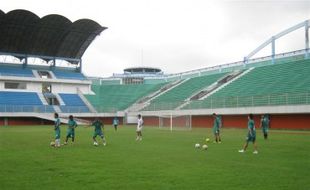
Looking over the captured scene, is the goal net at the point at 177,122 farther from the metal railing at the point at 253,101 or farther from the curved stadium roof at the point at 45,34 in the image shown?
the curved stadium roof at the point at 45,34

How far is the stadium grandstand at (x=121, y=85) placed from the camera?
5500cm

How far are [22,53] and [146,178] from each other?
80463 millimetres

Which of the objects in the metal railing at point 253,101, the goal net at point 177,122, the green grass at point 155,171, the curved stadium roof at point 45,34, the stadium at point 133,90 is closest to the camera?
the green grass at point 155,171

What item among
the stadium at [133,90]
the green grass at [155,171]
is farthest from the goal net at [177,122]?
the green grass at [155,171]

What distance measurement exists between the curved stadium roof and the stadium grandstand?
0.17m

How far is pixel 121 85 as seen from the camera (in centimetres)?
9569

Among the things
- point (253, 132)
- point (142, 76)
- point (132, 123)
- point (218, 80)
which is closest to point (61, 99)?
point (132, 123)

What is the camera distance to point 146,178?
42.7ft

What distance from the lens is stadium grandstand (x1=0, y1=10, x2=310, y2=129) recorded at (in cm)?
5500

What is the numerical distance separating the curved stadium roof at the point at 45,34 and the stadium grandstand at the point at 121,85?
17 centimetres

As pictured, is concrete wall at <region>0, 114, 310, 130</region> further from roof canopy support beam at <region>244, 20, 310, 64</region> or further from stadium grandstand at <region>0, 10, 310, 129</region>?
roof canopy support beam at <region>244, 20, 310, 64</region>

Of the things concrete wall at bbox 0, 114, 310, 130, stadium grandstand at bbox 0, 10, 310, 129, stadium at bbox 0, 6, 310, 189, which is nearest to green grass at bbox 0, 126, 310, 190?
stadium at bbox 0, 6, 310, 189

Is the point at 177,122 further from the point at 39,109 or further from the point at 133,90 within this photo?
the point at 133,90

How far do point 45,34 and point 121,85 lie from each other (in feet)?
69.9
